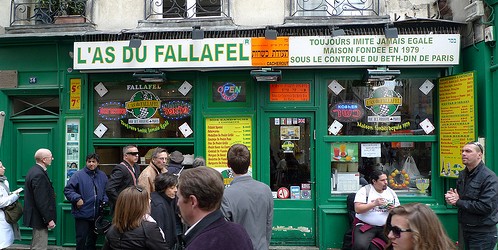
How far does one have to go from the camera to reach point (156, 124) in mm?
8188

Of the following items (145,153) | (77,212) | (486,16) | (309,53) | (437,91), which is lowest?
(77,212)

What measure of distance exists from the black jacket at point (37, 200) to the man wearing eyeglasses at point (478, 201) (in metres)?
5.73

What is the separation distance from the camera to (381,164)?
26.1ft

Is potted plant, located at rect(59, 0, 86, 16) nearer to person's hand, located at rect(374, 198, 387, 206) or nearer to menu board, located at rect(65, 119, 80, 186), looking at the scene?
menu board, located at rect(65, 119, 80, 186)

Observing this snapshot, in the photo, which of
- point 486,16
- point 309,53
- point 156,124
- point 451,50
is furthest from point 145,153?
point 486,16

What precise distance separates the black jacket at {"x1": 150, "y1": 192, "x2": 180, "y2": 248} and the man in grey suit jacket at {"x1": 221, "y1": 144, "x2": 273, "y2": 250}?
1.09 metres

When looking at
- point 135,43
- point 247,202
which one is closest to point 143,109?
point 135,43

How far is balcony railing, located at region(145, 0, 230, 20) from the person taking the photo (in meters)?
8.24

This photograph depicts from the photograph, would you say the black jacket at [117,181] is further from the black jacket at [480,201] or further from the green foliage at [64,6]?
the black jacket at [480,201]

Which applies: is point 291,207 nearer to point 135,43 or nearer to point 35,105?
point 135,43

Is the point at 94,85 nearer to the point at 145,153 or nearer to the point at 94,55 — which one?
the point at 94,55

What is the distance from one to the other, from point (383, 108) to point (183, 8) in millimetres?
3959

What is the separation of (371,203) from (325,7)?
3586 mm

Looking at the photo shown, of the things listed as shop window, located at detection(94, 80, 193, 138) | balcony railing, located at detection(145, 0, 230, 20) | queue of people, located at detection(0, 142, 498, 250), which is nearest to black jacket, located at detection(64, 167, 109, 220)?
queue of people, located at detection(0, 142, 498, 250)
